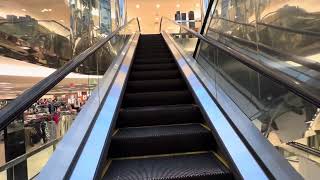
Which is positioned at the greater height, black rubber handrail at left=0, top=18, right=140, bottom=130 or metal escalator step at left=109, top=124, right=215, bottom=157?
black rubber handrail at left=0, top=18, right=140, bottom=130

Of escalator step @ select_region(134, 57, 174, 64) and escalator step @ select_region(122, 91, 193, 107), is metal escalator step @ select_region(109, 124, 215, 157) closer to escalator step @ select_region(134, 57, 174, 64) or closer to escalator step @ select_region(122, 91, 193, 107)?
escalator step @ select_region(122, 91, 193, 107)

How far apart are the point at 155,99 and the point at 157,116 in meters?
0.54

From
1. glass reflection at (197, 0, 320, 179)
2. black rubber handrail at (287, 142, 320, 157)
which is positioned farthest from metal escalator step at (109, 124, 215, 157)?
black rubber handrail at (287, 142, 320, 157)

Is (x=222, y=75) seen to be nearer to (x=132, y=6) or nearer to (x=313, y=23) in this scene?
(x=313, y=23)

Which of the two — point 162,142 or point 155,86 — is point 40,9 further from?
point 162,142

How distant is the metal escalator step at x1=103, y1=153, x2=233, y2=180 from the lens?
8.09ft

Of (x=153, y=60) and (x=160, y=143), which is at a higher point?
(x=153, y=60)

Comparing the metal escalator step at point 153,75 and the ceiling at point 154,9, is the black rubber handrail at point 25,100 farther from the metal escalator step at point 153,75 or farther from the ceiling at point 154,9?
the ceiling at point 154,9

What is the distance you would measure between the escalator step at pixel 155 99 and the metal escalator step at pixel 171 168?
4.20ft

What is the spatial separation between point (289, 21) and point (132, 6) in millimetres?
21063

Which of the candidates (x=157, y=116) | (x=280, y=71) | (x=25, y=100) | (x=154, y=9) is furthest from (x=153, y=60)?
(x=154, y=9)

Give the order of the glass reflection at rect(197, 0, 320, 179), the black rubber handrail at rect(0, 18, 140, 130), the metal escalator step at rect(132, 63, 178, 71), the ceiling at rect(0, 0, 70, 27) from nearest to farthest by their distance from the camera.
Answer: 1. the black rubber handrail at rect(0, 18, 140, 130)
2. the glass reflection at rect(197, 0, 320, 179)
3. the metal escalator step at rect(132, 63, 178, 71)
4. the ceiling at rect(0, 0, 70, 27)

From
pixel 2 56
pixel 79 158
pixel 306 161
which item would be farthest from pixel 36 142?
pixel 306 161

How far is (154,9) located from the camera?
24.8 metres
